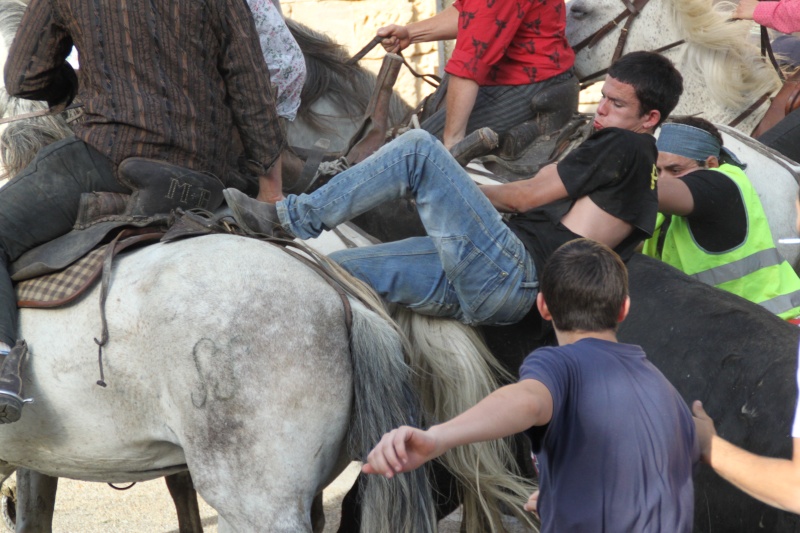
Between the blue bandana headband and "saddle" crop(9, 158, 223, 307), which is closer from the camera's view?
"saddle" crop(9, 158, 223, 307)

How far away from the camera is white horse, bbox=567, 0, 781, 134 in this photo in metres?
4.70

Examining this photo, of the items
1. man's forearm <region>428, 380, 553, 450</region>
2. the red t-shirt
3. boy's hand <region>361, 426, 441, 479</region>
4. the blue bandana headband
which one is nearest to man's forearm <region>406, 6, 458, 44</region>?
the red t-shirt

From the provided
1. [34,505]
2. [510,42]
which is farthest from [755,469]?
[34,505]

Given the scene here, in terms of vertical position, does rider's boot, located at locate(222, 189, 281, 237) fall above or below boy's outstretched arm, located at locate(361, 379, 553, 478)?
below

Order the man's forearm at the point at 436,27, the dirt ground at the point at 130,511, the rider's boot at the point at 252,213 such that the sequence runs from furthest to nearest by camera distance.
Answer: the dirt ground at the point at 130,511
the man's forearm at the point at 436,27
the rider's boot at the point at 252,213

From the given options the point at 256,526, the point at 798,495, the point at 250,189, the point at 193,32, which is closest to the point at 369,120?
the point at 250,189

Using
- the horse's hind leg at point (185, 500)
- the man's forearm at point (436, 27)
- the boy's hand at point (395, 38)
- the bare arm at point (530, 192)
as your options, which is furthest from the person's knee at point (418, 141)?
the horse's hind leg at point (185, 500)

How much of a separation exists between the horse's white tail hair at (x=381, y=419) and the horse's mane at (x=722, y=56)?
2830mm

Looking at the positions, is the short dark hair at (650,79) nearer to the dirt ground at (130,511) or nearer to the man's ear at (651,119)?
the man's ear at (651,119)

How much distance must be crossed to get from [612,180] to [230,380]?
1396 mm

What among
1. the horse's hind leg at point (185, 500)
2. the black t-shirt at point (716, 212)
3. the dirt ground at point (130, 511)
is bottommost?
the dirt ground at point (130, 511)

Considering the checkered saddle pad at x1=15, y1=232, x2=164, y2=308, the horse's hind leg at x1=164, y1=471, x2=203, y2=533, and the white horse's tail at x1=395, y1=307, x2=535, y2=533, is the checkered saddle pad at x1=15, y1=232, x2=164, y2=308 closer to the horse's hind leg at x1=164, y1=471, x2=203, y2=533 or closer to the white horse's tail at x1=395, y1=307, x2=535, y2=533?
the white horse's tail at x1=395, y1=307, x2=535, y2=533

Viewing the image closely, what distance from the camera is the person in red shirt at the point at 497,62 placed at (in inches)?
159

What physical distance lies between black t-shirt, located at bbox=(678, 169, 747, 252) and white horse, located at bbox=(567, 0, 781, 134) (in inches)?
51.3
